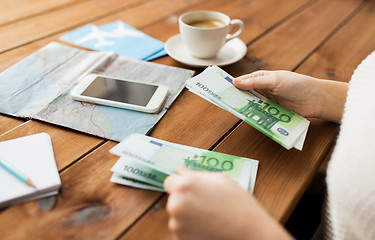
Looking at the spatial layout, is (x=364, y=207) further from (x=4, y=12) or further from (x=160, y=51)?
(x=4, y=12)

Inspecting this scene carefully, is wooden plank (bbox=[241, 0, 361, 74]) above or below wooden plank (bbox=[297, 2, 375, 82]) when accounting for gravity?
above

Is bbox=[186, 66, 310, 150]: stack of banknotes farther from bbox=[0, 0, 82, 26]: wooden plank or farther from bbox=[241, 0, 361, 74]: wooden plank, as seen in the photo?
bbox=[0, 0, 82, 26]: wooden plank

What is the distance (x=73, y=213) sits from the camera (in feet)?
1.63

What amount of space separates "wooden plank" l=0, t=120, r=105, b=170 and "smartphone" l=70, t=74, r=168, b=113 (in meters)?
0.10

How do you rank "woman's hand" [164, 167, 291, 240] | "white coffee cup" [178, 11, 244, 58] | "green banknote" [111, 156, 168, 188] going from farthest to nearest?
1. "white coffee cup" [178, 11, 244, 58]
2. "green banknote" [111, 156, 168, 188]
3. "woman's hand" [164, 167, 291, 240]

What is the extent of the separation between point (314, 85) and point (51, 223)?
22.4 inches

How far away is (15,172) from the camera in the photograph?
53 cm

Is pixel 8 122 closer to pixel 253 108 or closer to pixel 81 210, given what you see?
pixel 81 210

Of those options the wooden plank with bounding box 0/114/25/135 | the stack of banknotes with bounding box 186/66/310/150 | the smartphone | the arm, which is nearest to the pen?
the wooden plank with bounding box 0/114/25/135

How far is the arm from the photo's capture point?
2.29 ft

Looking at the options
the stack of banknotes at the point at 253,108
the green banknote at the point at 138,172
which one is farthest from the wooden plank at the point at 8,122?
the stack of banknotes at the point at 253,108

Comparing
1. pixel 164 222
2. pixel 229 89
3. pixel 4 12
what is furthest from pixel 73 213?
pixel 4 12

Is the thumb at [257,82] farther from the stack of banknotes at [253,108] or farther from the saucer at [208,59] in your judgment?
the saucer at [208,59]

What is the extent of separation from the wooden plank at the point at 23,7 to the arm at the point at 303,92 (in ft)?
2.64
